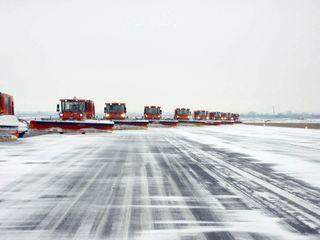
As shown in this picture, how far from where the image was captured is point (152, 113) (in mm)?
49875

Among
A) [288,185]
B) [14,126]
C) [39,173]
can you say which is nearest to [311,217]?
[288,185]

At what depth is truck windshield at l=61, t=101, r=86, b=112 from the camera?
3062 centimetres

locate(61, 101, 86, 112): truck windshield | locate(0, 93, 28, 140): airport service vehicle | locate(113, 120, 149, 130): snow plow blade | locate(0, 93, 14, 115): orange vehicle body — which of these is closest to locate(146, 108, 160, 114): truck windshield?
locate(113, 120, 149, 130): snow plow blade

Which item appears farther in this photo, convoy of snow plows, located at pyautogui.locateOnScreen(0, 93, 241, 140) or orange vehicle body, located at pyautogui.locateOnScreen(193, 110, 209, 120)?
orange vehicle body, located at pyautogui.locateOnScreen(193, 110, 209, 120)

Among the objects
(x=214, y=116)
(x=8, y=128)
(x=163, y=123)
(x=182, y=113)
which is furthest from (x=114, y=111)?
(x=214, y=116)

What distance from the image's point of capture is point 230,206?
6.32 m

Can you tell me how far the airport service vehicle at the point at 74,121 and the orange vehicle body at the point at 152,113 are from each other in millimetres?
17306

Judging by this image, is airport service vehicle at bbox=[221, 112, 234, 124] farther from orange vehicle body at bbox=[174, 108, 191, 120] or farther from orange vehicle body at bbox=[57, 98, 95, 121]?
orange vehicle body at bbox=[57, 98, 95, 121]

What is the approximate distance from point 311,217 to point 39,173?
643 centimetres

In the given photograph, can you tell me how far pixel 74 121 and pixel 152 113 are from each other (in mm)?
21399

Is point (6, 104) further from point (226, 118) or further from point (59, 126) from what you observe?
point (226, 118)

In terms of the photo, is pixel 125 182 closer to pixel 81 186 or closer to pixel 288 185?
pixel 81 186

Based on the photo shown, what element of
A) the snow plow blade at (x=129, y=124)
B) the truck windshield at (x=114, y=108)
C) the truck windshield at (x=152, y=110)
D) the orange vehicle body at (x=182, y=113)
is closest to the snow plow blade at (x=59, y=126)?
the snow plow blade at (x=129, y=124)

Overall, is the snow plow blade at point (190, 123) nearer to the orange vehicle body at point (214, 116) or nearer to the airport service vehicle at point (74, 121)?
the orange vehicle body at point (214, 116)
